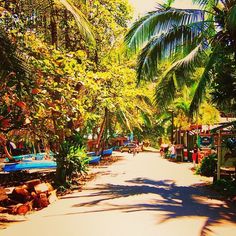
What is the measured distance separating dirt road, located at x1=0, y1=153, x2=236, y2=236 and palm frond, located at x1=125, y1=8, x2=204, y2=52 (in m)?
5.57

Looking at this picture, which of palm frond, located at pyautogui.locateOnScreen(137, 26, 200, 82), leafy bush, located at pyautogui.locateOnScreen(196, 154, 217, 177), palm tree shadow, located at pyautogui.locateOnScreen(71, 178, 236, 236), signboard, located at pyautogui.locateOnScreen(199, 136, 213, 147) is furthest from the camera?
signboard, located at pyautogui.locateOnScreen(199, 136, 213, 147)

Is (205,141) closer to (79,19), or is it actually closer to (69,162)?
(69,162)

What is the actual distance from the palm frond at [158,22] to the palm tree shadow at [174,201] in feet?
17.6

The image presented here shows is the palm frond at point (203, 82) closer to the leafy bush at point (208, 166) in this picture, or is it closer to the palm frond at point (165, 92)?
the palm frond at point (165, 92)

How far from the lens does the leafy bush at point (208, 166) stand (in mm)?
17506

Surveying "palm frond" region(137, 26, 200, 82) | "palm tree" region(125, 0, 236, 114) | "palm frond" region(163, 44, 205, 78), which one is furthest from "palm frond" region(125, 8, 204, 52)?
"palm frond" region(163, 44, 205, 78)

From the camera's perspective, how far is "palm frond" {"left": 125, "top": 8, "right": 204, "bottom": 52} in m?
13.4

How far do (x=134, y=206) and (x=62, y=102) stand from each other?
151 inches

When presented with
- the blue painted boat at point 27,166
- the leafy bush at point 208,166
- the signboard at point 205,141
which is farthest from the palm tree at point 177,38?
the signboard at point 205,141

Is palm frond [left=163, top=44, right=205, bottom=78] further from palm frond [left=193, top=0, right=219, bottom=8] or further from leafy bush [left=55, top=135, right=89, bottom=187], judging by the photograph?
leafy bush [left=55, top=135, right=89, bottom=187]

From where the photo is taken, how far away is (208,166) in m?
17.9

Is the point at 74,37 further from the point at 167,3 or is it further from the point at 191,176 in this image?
the point at 191,176

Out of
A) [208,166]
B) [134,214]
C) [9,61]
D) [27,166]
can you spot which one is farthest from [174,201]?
[27,166]

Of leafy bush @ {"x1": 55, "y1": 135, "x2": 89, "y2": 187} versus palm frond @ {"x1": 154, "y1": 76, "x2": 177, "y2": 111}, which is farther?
palm frond @ {"x1": 154, "y1": 76, "x2": 177, "y2": 111}
